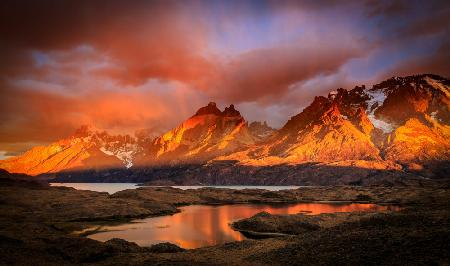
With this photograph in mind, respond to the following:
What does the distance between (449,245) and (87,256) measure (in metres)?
48.1

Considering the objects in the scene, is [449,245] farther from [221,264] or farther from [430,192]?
[430,192]

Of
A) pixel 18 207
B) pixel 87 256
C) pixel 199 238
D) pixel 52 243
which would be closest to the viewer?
pixel 87 256

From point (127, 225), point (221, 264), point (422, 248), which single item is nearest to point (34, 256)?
point (221, 264)

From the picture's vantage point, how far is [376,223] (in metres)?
64.8

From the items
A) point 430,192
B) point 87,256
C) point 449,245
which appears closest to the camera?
point 449,245

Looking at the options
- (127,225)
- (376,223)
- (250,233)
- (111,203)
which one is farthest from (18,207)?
(376,223)

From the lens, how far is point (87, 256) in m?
58.7

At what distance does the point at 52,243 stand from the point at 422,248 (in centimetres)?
5393

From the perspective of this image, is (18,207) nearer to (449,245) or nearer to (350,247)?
(350,247)

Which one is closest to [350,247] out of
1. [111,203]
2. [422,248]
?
[422,248]

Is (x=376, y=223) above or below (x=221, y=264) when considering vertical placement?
above

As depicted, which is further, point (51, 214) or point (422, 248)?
point (51, 214)

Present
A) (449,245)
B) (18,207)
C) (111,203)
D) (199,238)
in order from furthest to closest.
Answer: 1. (111,203)
2. (18,207)
3. (199,238)
4. (449,245)

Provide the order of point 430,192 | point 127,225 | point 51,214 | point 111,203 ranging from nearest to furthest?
point 127,225 → point 51,214 → point 111,203 → point 430,192
